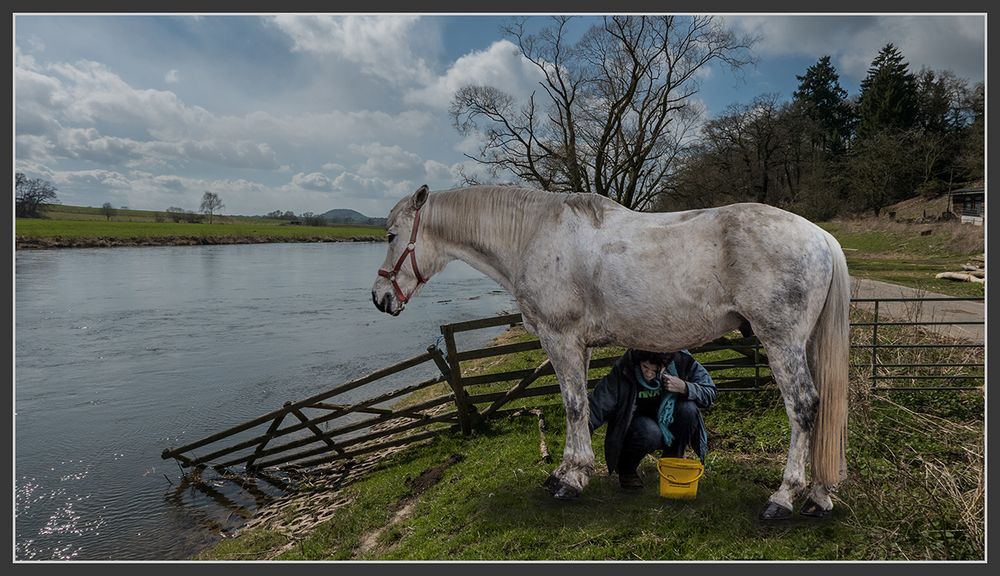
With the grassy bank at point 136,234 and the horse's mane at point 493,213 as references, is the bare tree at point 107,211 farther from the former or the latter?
the horse's mane at point 493,213

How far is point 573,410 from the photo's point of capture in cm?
349

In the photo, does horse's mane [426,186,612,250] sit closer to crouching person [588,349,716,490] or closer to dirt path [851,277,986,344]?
crouching person [588,349,716,490]

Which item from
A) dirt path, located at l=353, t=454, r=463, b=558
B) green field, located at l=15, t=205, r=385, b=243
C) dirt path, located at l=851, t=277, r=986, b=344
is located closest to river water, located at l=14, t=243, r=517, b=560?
dirt path, located at l=353, t=454, r=463, b=558

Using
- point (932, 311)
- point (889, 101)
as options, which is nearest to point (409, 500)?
point (932, 311)

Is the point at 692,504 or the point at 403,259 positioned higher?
the point at 403,259

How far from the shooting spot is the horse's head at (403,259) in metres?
3.63

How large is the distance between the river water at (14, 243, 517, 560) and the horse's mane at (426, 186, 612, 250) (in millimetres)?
5148

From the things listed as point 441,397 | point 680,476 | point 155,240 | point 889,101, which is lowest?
point 441,397

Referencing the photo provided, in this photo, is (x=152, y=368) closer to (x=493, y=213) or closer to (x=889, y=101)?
(x=493, y=213)

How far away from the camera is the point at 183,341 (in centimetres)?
1692

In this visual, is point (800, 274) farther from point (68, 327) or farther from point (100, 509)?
point (68, 327)

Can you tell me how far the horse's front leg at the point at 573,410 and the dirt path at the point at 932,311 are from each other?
548 cm

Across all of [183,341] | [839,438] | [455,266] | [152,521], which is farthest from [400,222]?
[455,266]

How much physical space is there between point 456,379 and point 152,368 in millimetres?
11807
